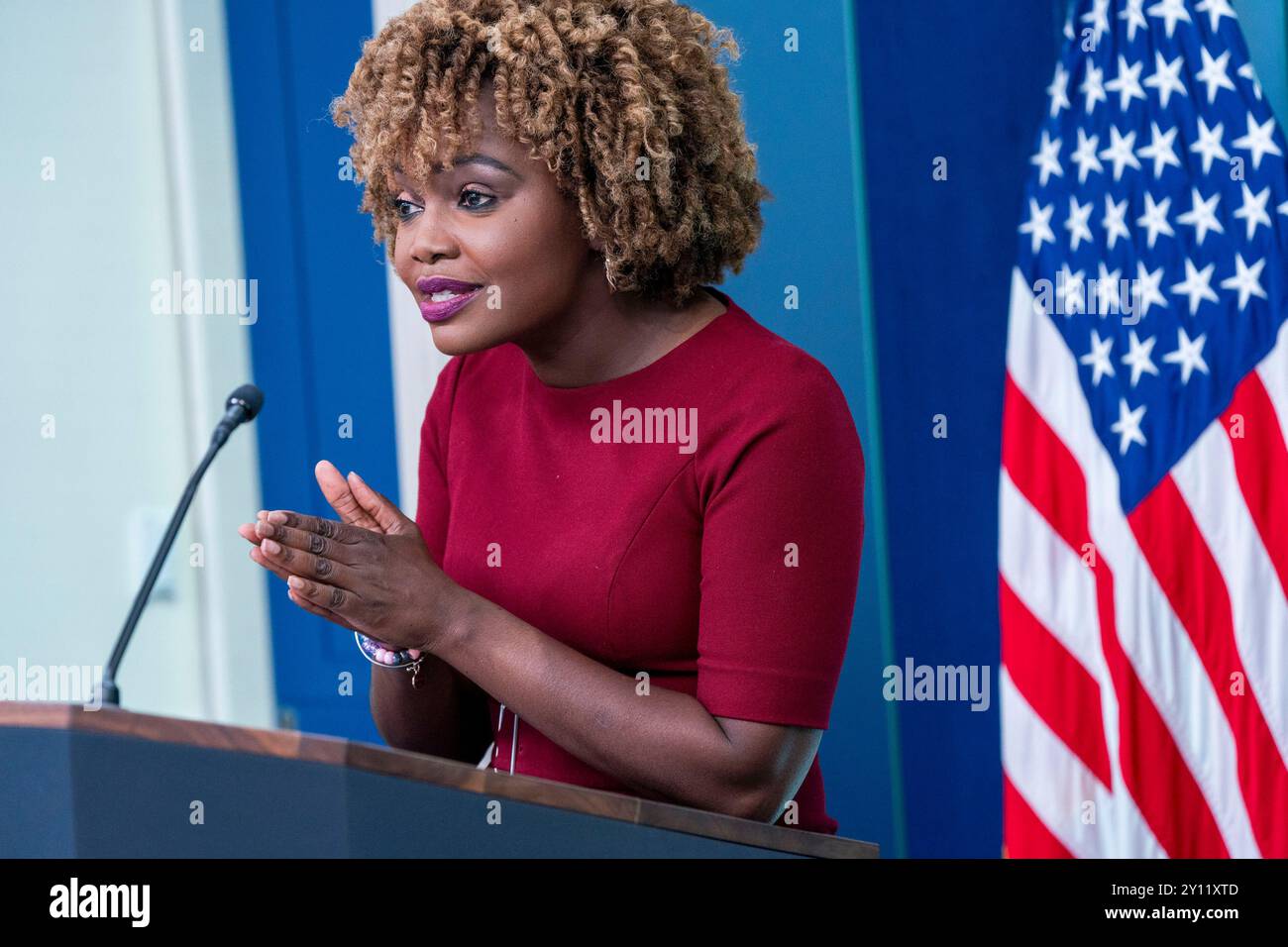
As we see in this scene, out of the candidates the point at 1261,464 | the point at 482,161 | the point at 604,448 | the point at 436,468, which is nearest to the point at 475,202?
the point at 482,161

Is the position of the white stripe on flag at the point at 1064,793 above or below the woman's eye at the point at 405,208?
below

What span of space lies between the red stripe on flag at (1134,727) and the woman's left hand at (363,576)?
4.74ft

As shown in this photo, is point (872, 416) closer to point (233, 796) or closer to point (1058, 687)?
point (1058, 687)

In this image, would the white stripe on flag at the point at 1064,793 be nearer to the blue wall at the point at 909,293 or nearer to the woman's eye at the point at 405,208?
the blue wall at the point at 909,293

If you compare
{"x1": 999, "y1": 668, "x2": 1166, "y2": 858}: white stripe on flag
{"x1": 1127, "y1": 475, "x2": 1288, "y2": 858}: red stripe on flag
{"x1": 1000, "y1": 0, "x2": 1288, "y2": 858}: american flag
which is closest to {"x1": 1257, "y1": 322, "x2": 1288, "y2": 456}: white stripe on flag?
{"x1": 1000, "y1": 0, "x2": 1288, "y2": 858}: american flag

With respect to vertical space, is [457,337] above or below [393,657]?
above

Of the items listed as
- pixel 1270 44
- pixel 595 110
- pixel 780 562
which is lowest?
pixel 780 562

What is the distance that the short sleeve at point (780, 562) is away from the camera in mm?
1444

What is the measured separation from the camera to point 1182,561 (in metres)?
2.40

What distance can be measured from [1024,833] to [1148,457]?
2.37ft

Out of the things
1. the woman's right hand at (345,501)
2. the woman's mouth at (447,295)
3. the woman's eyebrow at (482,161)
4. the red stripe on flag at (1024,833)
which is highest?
the woman's eyebrow at (482,161)

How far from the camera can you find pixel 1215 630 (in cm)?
239

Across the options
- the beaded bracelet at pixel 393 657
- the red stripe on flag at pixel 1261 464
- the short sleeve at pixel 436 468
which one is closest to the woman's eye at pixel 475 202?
the short sleeve at pixel 436 468
